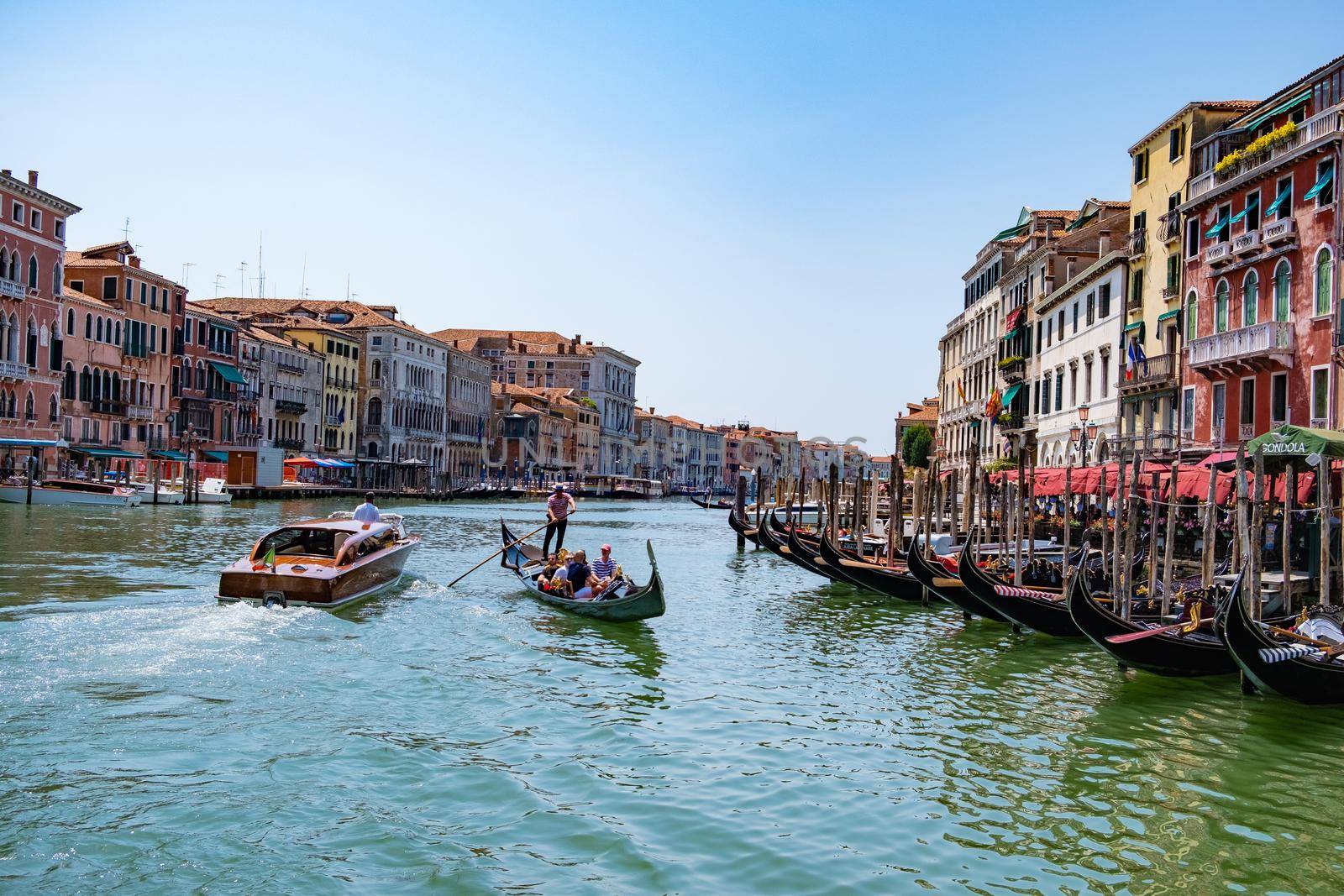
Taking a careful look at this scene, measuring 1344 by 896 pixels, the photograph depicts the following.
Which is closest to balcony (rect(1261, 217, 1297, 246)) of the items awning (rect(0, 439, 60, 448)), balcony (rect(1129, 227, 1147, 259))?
balcony (rect(1129, 227, 1147, 259))

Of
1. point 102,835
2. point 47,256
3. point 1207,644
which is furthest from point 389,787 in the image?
point 47,256

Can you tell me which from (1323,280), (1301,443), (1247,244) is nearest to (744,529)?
(1247,244)

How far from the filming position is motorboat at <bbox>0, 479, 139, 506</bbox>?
108 ft

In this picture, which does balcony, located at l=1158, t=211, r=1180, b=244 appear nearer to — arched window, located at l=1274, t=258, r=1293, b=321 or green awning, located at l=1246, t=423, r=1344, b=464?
arched window, located at l=1274, t=258, r=1293, b=321

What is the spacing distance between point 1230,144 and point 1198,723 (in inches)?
575

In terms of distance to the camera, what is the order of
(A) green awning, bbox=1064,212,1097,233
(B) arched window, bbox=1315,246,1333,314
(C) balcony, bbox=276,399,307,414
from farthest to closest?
(C) balcony, bbox=276,399,307,414
(A) green awning, bbox=1064,212,1097,233
(B) arched window, bbox=1315,246,1333,314

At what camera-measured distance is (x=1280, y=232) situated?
1733 cm

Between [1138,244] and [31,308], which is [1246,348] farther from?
[31,308]

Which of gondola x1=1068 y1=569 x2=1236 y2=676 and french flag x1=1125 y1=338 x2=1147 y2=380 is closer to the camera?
→ gondola x1=1068 y1=569 x2=1236 y2=676

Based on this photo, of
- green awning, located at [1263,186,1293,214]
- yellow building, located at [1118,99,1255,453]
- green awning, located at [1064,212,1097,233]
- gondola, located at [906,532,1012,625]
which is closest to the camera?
gondola, located at [906,532,1012,625]

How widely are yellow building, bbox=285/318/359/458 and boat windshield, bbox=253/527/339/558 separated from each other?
161 feet

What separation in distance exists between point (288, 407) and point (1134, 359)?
42.4 metres

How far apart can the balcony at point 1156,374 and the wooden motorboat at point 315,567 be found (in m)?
13.5

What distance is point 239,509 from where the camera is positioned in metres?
36.4
